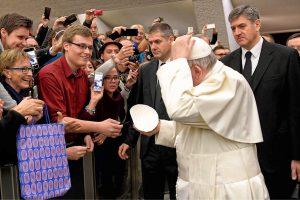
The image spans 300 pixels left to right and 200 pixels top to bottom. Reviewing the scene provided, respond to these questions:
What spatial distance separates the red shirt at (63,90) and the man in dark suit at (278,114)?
134 cm

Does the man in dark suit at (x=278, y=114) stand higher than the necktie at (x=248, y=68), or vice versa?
the necktie at (x=248, y=68)

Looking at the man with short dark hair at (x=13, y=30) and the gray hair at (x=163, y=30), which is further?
the gray hair at (x=163, y=30)

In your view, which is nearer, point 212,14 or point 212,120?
point 212,120

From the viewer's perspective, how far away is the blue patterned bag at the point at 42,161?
8.34 ft

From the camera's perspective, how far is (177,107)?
2211 mm

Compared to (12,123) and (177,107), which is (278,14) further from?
(12,123)

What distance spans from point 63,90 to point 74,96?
17 centimetres

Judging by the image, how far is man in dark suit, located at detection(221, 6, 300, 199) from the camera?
10.4 feet

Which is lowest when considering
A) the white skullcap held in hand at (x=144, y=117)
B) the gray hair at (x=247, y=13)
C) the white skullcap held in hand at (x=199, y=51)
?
the white skullcap held in hand at (x=144, y=117)

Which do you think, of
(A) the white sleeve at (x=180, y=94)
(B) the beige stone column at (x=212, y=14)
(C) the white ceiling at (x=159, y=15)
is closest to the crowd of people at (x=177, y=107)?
(A) the white sleeve at (x=180, y=94)

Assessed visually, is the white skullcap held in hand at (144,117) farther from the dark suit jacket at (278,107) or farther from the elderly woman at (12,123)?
the dark suit jacket at (278,107)

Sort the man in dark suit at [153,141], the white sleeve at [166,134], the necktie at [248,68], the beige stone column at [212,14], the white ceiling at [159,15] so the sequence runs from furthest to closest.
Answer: the white ceiling at [159,15] < the beige stone column at [212,14] < the man in dark suit at [153,141] < the necktie at [248,68] < the white sleeve at [166,134]

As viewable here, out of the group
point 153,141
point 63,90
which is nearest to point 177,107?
point 63,90

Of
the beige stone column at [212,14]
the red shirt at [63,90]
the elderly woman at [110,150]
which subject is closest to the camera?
the red shirt at [63,90]
